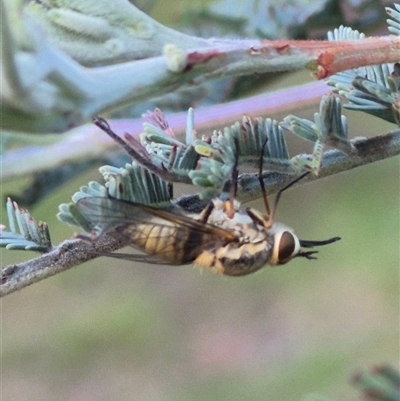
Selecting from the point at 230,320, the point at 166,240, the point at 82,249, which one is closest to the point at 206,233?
the point at 166,240

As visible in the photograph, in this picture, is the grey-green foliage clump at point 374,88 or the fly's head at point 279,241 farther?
the fly's head at point 279,241

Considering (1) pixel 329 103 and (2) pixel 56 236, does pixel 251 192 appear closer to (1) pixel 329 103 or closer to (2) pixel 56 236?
(1) pixel 329 103

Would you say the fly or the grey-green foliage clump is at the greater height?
the grey-green foliage clump

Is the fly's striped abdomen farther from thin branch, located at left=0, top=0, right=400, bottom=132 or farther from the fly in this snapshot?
thin branch, located at left=0, top=0, right=400, bottom=132

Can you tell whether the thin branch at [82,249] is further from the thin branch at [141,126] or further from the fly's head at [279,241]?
the thin branch at [141,126]

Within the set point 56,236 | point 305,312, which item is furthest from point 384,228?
point 56,236

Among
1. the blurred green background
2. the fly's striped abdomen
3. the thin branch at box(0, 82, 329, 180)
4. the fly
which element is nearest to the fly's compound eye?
the fly

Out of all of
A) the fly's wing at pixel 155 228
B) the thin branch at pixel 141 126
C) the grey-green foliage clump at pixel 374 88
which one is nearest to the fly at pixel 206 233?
the fly's wing at pixel 155 228

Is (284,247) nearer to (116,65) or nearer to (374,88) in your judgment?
(374,88)

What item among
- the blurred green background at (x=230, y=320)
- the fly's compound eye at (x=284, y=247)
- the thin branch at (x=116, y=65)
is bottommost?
the blurred green background at (x=230, y=320)
